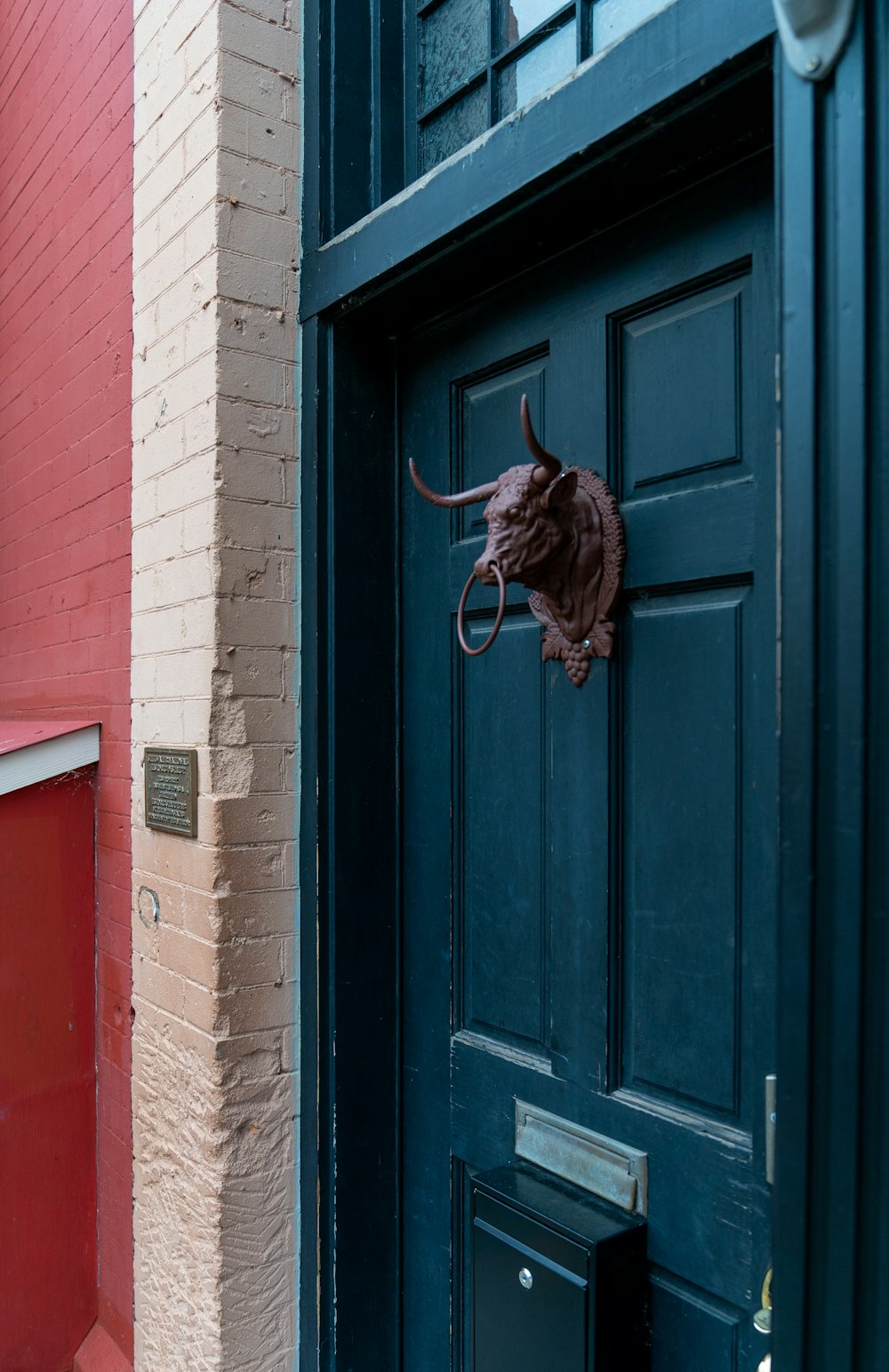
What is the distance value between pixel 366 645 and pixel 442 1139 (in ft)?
3.38

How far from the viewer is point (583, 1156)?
1662 mm

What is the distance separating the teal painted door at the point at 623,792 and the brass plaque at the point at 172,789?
0.47m

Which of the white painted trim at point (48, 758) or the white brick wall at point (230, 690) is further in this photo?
the white painted trim at point (48, 758)

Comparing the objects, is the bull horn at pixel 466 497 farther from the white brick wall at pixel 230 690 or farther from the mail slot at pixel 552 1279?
the mail slot at pixel 552 1279

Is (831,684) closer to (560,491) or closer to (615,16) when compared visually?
(560,491)

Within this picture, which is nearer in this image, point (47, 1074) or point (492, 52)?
point (492, 52)

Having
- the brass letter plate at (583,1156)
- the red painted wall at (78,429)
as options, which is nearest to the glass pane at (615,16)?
the red painted wall at (78,429)

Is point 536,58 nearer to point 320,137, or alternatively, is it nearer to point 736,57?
point 320,137

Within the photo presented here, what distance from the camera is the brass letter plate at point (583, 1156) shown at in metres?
1.57

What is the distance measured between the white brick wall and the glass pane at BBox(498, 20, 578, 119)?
519 mm

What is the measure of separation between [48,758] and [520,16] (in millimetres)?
2031

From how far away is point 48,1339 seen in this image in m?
2.57

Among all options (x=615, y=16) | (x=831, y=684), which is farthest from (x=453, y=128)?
(x=831, y=684)

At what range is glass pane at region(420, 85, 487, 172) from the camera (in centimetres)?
193
